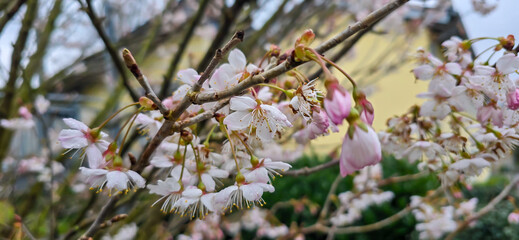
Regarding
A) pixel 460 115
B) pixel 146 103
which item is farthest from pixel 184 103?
pixel 460 115

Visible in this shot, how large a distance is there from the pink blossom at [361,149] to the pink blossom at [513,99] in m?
0.44

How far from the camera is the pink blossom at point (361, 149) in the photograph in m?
0.54

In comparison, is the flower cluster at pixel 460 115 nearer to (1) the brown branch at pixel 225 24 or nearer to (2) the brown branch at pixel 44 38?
(1) the brown branch at pixel 225 24

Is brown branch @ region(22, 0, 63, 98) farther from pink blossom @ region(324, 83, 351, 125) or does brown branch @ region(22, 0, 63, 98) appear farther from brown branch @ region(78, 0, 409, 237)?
pink blossom @ region(324, 83, 351, 125)

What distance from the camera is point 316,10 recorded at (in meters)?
2.72

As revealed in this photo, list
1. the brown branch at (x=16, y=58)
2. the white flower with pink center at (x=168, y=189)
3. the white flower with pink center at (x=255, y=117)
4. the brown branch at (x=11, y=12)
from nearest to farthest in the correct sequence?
the white flower with pink center at (x=255, y=117) → the white flower with pink center at (x=168, y=189) → the brown branch at (x=11, y=12) → the brown branch at (x=16, y=58)

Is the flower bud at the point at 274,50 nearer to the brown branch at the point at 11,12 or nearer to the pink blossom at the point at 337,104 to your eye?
the pink blossom at the point at 337,104

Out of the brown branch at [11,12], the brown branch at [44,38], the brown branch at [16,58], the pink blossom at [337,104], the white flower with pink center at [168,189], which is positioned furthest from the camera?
the brown branch at [44,38]

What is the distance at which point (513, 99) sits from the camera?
79 cm

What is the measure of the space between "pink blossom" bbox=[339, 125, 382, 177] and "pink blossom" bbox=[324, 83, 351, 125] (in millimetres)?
32

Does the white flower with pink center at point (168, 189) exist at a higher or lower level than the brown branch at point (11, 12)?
lower

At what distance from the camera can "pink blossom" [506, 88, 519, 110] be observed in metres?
0.79

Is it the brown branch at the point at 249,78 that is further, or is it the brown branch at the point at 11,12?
the brown branch at the point at 11,12

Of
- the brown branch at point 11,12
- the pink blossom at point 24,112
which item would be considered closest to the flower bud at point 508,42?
the brown branch at point 11,12
